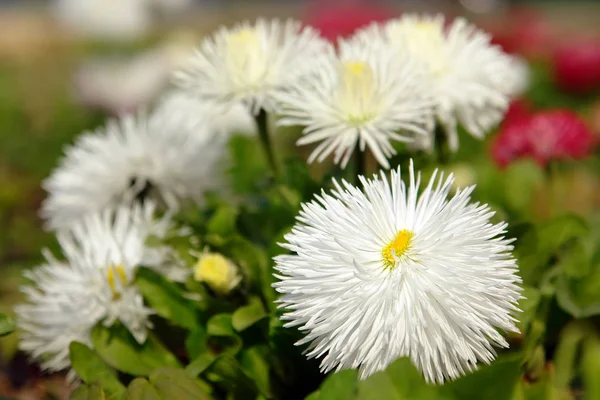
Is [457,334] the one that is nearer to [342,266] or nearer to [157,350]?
[342,266]

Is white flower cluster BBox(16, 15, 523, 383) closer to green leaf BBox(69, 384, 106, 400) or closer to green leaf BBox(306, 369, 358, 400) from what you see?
green leaf BBox(306, 369, 358, 400)

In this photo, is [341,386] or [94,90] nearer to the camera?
[341,386]

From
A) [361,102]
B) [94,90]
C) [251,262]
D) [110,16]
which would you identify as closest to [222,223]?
[251,262]

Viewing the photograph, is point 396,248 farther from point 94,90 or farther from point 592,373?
point 94,90

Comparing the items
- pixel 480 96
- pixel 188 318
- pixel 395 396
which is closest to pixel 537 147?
pixel 480 96

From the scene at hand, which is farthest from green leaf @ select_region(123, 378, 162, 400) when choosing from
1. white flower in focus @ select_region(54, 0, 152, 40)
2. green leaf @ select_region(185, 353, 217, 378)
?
white flower in focus @ select_region(54, 0, 152, 40)

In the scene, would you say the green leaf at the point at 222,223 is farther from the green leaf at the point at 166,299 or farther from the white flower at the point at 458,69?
the white flower at the point at 458,69
